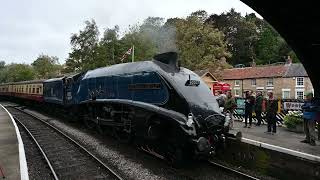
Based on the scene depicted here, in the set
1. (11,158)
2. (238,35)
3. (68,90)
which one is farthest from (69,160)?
(238,35)

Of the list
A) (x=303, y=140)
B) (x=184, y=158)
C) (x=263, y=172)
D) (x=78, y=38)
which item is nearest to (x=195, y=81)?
(x=184, y=158)

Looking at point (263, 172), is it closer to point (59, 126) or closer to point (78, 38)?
point (59, 126)

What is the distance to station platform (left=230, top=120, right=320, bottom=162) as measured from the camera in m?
9.24

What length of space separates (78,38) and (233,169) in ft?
155

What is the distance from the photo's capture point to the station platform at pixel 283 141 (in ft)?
30.3

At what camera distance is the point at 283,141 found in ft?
37.9

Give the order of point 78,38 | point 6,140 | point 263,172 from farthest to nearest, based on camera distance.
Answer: point 78,38 → point 6,140 → point 263,172

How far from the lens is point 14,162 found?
1047cm

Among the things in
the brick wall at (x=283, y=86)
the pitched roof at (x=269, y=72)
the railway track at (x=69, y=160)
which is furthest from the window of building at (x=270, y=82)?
the railway track at (x=69, y=160)

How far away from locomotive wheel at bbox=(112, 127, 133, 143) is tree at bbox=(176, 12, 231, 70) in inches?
1010

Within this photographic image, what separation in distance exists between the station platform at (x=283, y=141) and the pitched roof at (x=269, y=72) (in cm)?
3598

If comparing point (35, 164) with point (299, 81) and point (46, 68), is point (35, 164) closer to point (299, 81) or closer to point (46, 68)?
point (299, 81)

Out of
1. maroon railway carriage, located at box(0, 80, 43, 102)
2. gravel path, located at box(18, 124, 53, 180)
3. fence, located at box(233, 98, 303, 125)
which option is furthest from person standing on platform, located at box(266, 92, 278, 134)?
maroon railway carriage, located at box(0, 80, 43, 102)

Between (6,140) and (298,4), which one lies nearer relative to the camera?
(298,4)
